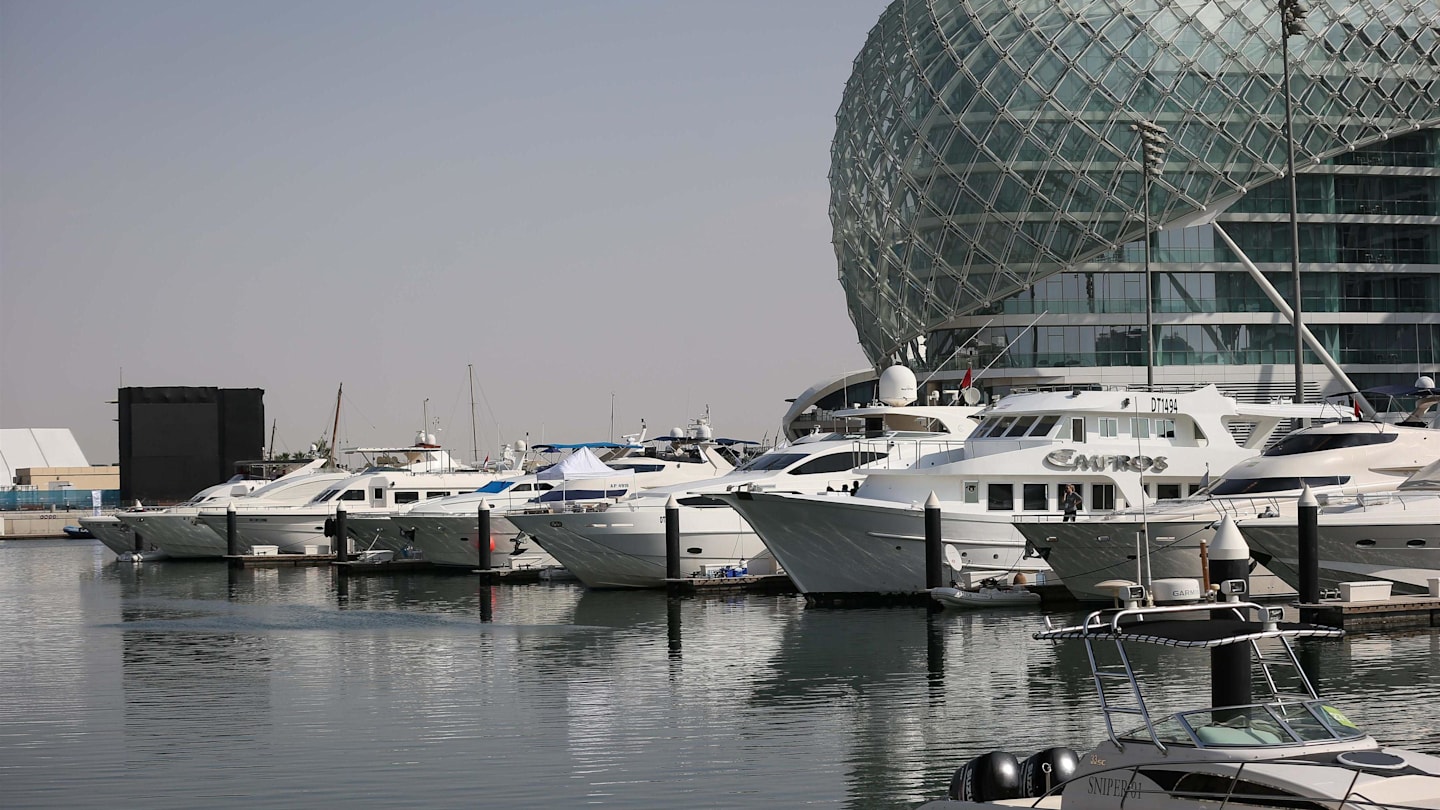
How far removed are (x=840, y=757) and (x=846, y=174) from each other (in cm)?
6991

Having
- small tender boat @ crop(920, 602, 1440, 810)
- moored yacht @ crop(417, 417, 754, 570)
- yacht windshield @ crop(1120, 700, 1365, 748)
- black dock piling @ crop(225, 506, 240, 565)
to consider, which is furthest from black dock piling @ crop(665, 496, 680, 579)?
yacht windshield @ crop(1120, 700, 1365, 748)

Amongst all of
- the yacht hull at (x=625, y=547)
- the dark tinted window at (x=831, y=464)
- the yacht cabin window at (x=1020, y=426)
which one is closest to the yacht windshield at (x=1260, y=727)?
the yacht cabin window at (x=1020, y=426)

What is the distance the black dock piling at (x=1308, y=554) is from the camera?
104 feet

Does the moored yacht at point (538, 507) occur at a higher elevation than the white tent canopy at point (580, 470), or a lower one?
lower

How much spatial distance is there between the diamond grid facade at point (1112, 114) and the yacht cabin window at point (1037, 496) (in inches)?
1382

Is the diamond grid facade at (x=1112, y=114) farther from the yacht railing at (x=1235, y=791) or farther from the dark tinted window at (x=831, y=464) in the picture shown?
the yacht railing at (x=1235, y=791)

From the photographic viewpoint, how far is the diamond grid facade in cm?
7350

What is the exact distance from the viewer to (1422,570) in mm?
33562

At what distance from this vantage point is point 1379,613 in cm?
3131

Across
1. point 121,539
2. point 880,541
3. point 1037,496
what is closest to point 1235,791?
point 880,541

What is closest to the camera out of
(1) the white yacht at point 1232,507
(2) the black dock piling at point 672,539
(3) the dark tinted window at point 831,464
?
(1) the white yacht at point 1232,507

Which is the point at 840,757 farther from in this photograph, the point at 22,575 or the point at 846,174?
the point at 846,174

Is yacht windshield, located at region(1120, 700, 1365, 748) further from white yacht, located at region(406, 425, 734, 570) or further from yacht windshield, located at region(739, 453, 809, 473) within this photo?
white yacht, located at region(406, 425, 734, 570)

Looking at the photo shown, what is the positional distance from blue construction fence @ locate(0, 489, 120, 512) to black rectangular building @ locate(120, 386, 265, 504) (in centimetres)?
1071
